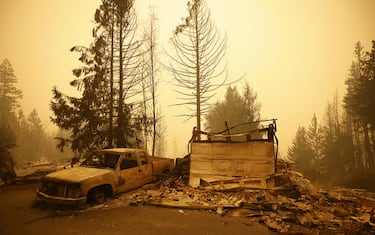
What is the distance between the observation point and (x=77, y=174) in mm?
7816

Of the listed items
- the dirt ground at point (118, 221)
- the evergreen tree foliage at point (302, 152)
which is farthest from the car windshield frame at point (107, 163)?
the evergreen tree foliage at point (302, 152)

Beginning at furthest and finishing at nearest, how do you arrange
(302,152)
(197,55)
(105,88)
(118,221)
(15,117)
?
(15,117) < (302,152) < (197,55) < (105,88) < (118,221)

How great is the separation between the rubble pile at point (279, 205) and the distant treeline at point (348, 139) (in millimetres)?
19154

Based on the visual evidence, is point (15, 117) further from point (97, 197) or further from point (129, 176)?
point (97, 197)

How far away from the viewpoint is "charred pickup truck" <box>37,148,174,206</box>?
23.8 ft

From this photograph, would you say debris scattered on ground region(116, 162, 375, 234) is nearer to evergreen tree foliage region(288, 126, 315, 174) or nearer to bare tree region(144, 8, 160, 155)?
bare tree region(144, 8, 160, 155)

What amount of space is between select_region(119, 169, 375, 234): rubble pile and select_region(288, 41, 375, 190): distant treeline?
19154 millimetres

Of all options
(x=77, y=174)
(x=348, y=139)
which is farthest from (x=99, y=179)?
(x=348, y=139)

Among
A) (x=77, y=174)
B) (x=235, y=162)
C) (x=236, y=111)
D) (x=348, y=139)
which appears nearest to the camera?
(x=77, y=174)

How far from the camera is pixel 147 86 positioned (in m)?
20.8

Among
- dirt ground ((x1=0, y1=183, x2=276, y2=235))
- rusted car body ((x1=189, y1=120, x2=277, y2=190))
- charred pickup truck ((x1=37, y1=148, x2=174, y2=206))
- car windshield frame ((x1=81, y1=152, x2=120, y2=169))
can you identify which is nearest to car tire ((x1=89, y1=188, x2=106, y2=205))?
charred pickup truck ((x1=37, y1=148, x2=174, y2=206))

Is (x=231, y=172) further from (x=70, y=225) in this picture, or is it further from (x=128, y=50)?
(x=128, y=50)

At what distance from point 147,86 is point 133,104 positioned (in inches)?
213

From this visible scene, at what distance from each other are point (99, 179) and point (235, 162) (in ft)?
17.4
